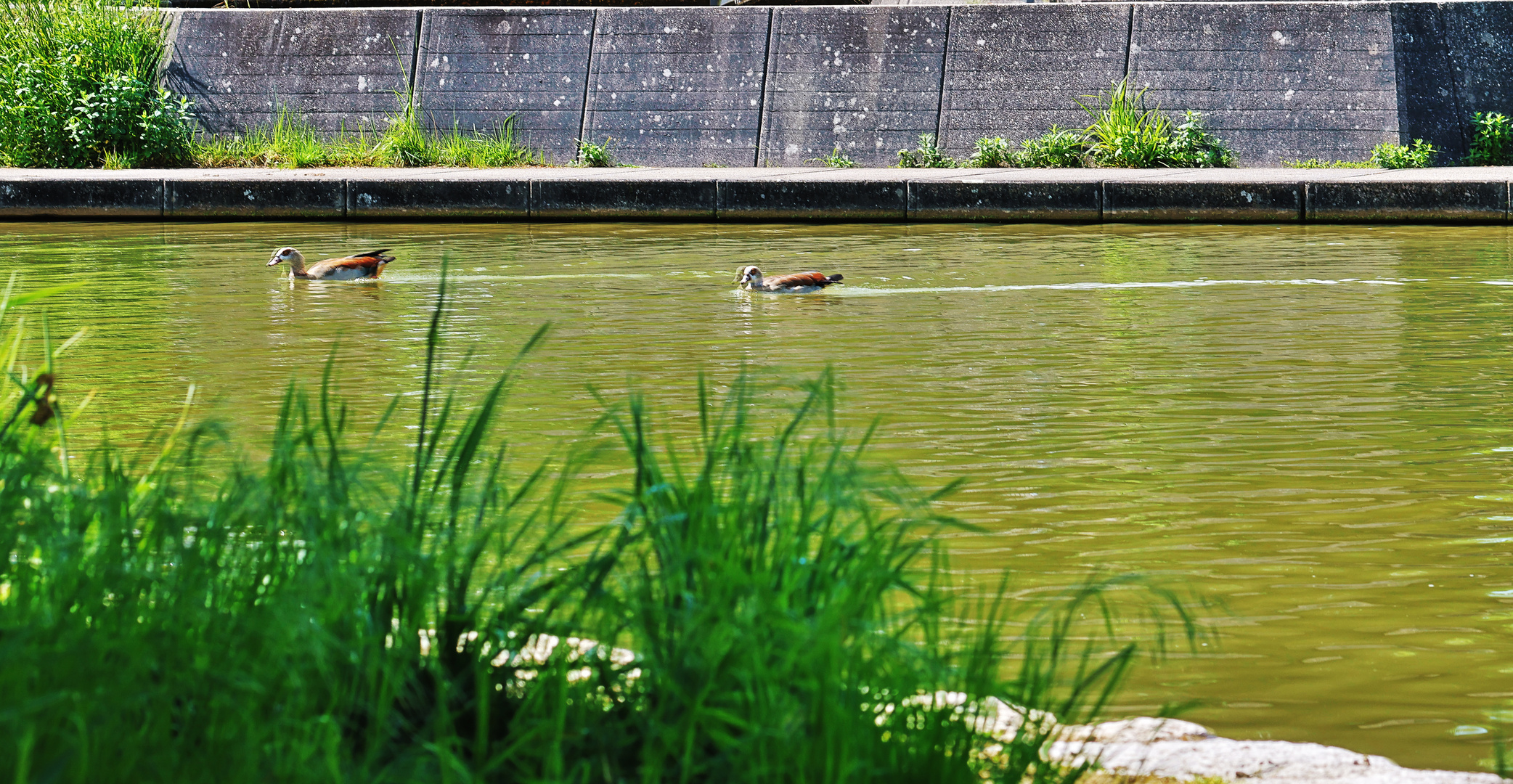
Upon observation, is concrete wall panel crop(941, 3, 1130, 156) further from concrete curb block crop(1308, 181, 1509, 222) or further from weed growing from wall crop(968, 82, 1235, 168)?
concrete curb block crop(1308, 181, 1509, 222)

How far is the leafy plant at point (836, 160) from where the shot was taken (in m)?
18.3

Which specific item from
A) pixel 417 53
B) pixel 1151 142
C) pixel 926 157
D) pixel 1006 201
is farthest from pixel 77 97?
pixel 1151 142

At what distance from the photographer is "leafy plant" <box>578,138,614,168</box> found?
18803mm

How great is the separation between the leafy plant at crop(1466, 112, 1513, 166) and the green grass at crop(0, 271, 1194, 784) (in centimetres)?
1486

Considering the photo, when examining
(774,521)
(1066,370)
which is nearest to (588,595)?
(774,521)

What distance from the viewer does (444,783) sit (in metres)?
2.72

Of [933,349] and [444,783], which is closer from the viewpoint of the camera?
[444,783]

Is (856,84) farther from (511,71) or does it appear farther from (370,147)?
(370,147)

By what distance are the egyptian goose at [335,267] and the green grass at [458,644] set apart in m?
8.22

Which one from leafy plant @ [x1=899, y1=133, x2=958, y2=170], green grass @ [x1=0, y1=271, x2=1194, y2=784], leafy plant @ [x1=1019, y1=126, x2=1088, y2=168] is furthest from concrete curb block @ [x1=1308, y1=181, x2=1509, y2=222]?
green grass @ [x1=0, y1=271, x2=1194, y2=784]

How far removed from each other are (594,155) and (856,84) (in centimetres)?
255

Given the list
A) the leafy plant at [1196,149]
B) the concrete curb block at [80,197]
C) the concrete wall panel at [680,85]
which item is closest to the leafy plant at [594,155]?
the concrete wall panel at [680,85]

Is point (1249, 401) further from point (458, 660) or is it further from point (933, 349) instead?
point (458, 660)

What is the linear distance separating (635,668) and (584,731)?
0.24 m
